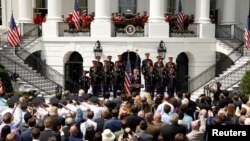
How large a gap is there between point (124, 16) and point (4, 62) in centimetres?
827

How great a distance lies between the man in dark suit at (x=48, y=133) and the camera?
10773mm

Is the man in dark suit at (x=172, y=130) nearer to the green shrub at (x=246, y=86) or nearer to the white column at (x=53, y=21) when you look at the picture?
the green shrub at (x=246, y=86)

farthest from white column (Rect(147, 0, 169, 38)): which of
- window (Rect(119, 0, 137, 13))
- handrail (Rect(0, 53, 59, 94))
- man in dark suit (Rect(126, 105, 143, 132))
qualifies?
man in dark suit (Rect(126, 105, 143, 132))

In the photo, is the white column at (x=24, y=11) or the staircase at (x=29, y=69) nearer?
the staircase at (x=29, y=69)

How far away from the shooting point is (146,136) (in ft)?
36.8

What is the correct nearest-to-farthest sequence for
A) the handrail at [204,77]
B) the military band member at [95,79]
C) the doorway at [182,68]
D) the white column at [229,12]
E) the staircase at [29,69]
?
the military band member at [95,79]
the staircase at [29,69]
the handrail at [204,77]
the doorway at [182,68]
the white column at [229,12]

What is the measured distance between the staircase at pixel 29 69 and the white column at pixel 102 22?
11.7 feet

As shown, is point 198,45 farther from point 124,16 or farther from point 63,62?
point 63,62

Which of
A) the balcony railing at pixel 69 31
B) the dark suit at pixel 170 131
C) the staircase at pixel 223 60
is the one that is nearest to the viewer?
the dark suit at pixel 170 131

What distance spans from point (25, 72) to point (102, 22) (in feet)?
18.5

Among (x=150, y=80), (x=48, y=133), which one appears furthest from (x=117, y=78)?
(x=48, y=133)

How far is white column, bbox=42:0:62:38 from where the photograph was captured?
103 ft

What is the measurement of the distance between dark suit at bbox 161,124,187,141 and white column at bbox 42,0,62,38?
2089 centimetres

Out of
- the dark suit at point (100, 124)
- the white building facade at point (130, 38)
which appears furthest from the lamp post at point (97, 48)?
the dark suit at point (100, 124)
